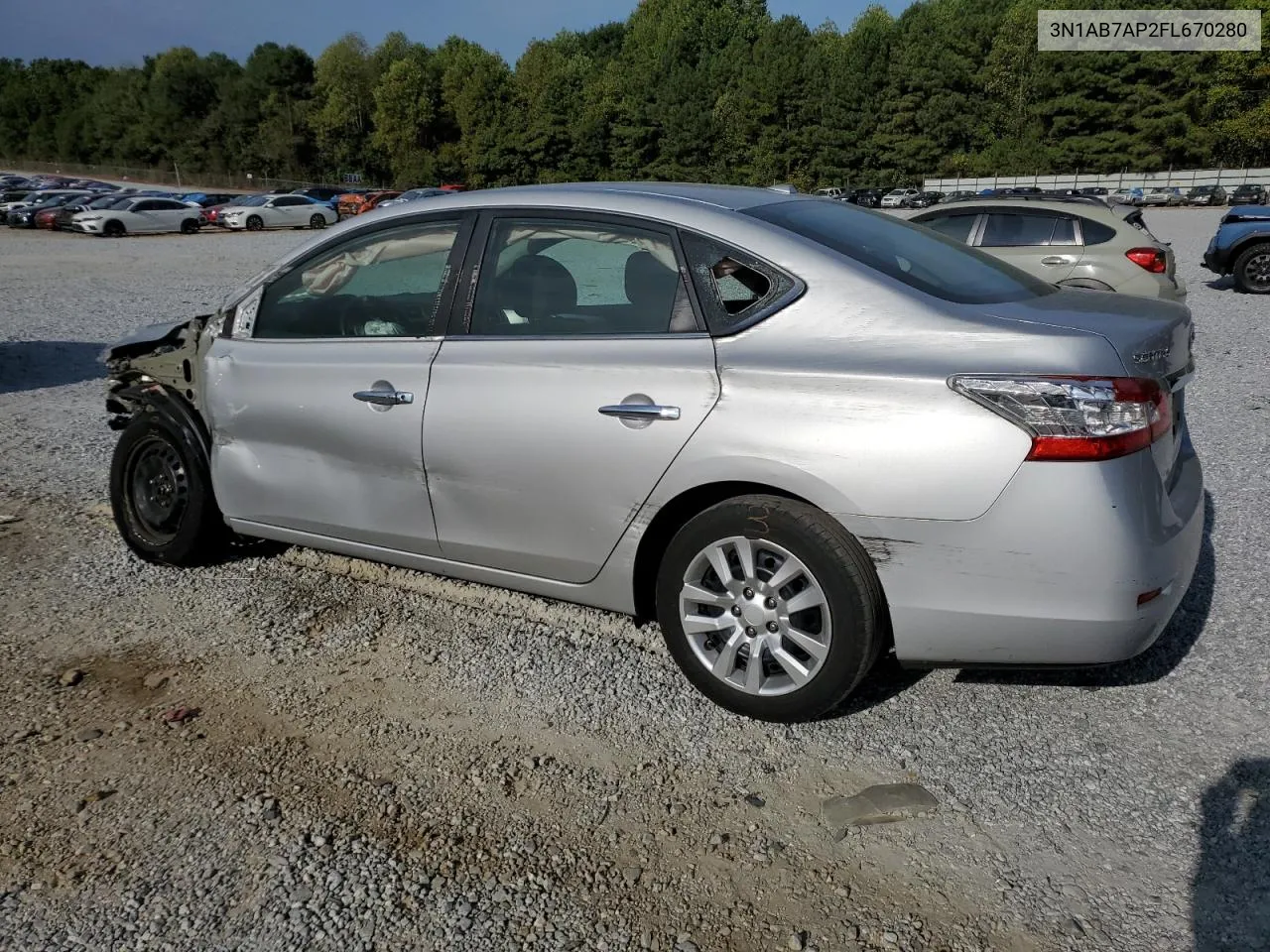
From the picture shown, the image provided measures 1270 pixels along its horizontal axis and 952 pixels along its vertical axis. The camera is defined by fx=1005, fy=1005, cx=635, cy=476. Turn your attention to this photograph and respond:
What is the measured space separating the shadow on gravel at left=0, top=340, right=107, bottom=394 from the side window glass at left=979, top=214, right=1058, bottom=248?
9497mm

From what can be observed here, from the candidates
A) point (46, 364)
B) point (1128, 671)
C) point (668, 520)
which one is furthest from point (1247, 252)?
point (46, 364)

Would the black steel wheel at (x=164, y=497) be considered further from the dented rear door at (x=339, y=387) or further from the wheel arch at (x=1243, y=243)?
the wheel arch at (x=1243, y=243)

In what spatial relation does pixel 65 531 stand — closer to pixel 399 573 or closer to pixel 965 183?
pixel 399 573

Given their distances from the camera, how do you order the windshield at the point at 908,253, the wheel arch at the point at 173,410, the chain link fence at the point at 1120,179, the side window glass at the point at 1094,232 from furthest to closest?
the chain link fence at the point at 1120,179 < the side window glass at the point at 1094,232 < the wheel arch at the point at 173,410 < the windshield at the point at 908,253

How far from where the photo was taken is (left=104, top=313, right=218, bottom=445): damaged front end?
463 centimetres

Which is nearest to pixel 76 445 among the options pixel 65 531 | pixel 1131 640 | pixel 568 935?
pixel 65 531

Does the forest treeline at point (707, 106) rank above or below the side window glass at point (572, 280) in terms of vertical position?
above

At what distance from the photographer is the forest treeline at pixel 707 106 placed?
6762 cm

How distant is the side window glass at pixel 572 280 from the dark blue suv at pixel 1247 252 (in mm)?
14158

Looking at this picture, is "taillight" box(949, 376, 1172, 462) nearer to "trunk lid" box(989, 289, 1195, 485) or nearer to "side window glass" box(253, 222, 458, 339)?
"trunk lid" box(989, 289, 1195, 485)

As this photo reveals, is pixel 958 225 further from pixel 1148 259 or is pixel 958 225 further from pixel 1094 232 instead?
pixel 1148 259

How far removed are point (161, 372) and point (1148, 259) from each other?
984cm

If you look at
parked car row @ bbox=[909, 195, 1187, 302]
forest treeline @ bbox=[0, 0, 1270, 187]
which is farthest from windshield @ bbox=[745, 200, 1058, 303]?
forest treeline @ bbox=[0, 0, 1270, 187]

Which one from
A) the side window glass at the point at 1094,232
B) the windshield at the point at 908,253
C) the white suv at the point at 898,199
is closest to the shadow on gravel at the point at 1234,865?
the windshield at the point at 908,253
